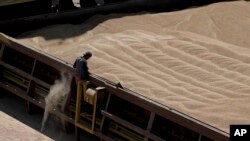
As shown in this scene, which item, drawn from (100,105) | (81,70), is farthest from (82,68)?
(100,105)

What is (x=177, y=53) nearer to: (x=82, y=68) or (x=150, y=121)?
(x=82, y=68)

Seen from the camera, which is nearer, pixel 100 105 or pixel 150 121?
pixel 150 121

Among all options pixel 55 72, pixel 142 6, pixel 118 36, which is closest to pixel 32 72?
pixel 55 72

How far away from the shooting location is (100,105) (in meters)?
7.95

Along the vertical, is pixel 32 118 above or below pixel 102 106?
below

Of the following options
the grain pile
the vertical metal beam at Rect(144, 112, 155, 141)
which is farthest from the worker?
the vertical metal beam at Rect(144, 112, 155, 141)

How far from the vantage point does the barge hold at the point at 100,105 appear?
23.4 ft

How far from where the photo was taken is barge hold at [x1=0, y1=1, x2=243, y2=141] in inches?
280

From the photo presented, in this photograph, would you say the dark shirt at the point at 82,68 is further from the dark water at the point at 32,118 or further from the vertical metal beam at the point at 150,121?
the vertical metal beam at the point at 150,121

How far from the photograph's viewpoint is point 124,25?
10.9m

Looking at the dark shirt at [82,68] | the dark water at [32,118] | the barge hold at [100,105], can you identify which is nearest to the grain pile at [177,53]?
the barge hold at [100,105]

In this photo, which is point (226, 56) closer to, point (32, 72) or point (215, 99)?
point (215, 99)

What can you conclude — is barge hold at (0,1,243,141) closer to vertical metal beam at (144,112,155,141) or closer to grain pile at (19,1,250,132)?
vertical metal beam at (144,112,155,141)

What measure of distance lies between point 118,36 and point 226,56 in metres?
1.91
